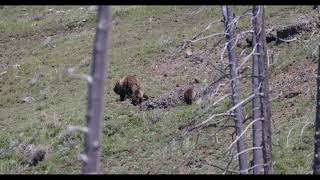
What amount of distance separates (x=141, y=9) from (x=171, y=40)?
837cm

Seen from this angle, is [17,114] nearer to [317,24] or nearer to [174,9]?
[317,24]

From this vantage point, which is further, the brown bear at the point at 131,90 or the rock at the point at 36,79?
the rock at the point at 36,79

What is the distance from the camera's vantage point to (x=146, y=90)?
21.5m

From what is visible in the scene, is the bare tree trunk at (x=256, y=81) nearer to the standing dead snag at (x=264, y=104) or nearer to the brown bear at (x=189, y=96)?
the standing dead snag at (x=264, y=104)

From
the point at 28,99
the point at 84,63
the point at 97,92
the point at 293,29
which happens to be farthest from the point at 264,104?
the point at 84,63

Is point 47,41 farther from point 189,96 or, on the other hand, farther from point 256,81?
point 256,81

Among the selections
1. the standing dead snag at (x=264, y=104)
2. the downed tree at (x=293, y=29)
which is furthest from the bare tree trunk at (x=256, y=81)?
the downed tree at (x=293, y=29)

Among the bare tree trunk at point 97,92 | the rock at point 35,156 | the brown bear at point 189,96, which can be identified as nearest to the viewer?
the bare tree trunk at point 97,92

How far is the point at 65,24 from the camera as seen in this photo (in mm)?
36281

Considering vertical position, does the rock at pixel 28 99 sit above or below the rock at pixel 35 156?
above

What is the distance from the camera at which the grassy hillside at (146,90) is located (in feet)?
47.3

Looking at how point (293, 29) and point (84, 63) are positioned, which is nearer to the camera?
point (293, 29)

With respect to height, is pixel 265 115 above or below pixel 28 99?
below
